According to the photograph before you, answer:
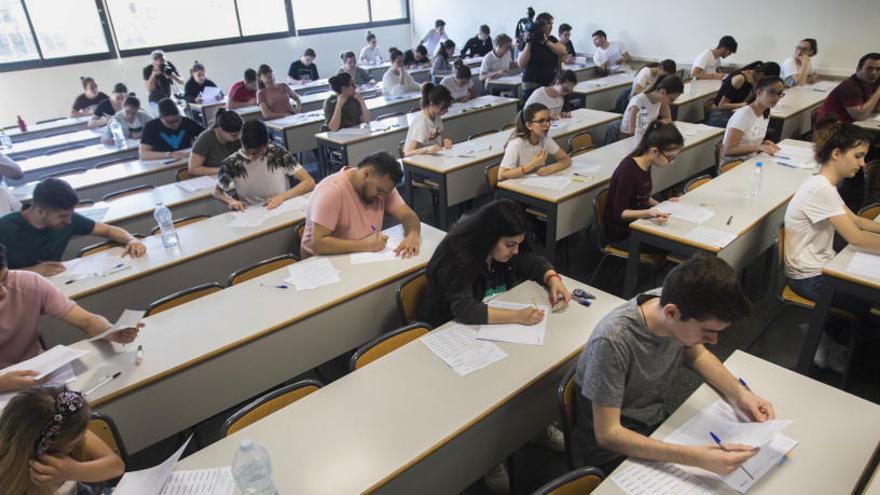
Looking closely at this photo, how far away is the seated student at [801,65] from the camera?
6.85 metres

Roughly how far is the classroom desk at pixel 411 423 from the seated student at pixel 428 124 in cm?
297

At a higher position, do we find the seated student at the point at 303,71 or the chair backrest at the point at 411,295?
the seated student at the point at 303,71

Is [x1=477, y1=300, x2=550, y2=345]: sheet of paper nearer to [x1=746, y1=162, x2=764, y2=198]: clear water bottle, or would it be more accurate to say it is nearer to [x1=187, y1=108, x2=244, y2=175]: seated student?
[x1=746, y1=162, x2=764, y2=198]: clear water bottle

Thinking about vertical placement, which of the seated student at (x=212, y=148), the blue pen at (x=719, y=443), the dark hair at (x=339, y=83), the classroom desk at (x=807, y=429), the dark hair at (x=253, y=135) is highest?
the dark hair at (x=339, y=83)

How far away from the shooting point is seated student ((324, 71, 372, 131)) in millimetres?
5664

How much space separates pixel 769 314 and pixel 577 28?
8002 mm

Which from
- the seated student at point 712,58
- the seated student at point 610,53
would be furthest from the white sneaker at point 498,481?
the seated student at point 610,53

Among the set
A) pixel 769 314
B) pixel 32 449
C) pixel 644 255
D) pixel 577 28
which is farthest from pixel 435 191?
pixel 577 28

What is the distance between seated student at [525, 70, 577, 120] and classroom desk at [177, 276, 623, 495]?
13.1 ft

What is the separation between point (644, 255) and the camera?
11.0 ft

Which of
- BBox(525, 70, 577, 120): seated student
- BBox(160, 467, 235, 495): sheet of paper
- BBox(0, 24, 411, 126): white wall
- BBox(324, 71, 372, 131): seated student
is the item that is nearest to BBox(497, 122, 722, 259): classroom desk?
BBox(525, 70, 577, 120): seated student

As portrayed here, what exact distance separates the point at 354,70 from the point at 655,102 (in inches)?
221

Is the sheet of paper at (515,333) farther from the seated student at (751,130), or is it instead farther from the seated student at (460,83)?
the seated student at (460,83)

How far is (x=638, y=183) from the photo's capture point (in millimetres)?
3330
